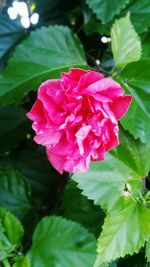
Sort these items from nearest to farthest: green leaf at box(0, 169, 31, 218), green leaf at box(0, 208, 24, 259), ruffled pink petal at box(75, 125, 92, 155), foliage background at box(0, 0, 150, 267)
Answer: ruffled pink petal at box(75, 125, 92, 155)
foliage background at box(0, 0, 150, 267)
green leaf at box(0, 208, 24, 259)
green leaf at box(0, 169, 31, 218)

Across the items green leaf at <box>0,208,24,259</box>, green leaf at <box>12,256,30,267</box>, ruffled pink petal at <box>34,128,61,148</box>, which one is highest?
ruffled pink petal at <box>34,128,61,148</box>

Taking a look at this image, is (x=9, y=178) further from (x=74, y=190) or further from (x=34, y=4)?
(x=34, y=4)

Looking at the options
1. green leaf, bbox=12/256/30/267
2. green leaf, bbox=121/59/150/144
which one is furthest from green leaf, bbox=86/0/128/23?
green leaf, bbox=12/256/30/267

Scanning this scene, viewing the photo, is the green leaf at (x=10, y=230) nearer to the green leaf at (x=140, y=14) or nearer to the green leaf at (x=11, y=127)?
the green leaf at (x=11, y=127)

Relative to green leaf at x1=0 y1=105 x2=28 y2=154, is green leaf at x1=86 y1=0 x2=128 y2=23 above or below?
above

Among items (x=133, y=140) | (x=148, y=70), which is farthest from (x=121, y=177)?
(x=148, y=70)

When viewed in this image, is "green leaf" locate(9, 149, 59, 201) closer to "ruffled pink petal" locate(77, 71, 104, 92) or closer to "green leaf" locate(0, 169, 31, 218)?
"green leaf" locate(0, 169, 31, 218)

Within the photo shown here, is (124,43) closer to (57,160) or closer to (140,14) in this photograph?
(140,14)
